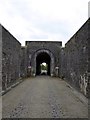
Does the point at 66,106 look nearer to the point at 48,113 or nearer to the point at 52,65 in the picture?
the point at 48,113

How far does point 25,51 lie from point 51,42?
12.6ft

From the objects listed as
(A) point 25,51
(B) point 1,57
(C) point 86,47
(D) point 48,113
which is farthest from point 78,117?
(A) point 25,51

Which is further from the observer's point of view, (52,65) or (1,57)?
(52,65)

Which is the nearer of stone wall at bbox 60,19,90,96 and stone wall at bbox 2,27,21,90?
stone wall at bbox 60,19,90,96

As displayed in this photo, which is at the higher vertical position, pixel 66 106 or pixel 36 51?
pixel 36 51

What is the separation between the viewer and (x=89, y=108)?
7852 millimetres

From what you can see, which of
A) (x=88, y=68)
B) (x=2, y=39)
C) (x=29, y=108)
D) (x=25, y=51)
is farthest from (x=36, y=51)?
(x=29, y=108)

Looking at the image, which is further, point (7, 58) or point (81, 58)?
point (7, 58)

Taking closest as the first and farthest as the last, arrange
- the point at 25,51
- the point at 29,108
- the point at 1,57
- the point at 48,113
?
the point at 48,113 → the point at 29,108 → the point at 1,57 → the point at 25,51

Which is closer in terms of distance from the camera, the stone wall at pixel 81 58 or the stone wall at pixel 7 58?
the stone wall at pixel 81 58

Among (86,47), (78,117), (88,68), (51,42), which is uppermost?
(51,42)

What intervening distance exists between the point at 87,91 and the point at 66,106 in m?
1.88

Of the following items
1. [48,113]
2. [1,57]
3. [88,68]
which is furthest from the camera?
[1,57]

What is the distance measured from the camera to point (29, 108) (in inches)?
306
